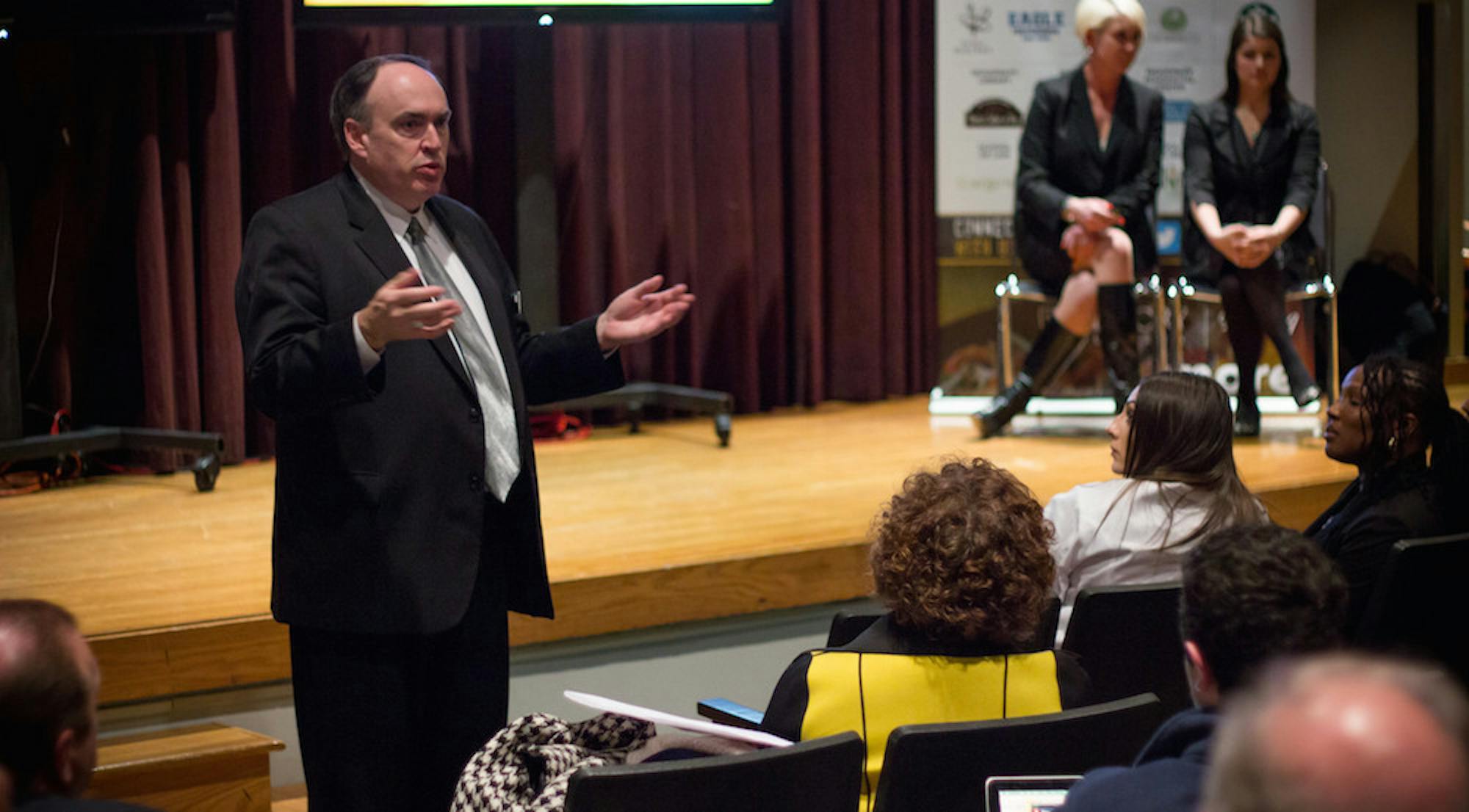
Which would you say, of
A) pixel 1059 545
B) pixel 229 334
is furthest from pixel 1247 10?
pixel 229 334

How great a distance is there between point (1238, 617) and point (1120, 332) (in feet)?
11.9

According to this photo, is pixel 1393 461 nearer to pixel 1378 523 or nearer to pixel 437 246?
pixel 1378 523

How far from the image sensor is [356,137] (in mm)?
2252

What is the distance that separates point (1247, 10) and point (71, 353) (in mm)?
3849

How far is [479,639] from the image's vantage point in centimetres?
234

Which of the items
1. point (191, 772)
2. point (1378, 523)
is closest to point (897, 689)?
point (1378, 523)

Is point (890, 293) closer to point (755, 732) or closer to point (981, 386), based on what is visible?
point (981, 386)

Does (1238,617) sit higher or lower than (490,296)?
lower

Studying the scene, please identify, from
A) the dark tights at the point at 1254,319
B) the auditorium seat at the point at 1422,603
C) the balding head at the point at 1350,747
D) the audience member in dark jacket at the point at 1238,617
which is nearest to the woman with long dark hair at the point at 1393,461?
the auditorium seat at the point at 1422,603

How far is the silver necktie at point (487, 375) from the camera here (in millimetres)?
2293

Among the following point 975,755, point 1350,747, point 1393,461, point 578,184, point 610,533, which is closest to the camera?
point 1350,747

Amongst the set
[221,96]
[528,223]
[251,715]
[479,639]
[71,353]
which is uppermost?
[221,96]

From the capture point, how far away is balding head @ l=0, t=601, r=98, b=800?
1.32m

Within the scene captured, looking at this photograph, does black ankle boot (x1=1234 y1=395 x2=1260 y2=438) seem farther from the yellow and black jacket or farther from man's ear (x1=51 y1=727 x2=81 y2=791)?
man's ear (x1=51 y1=727 x2=81 y2=791)
